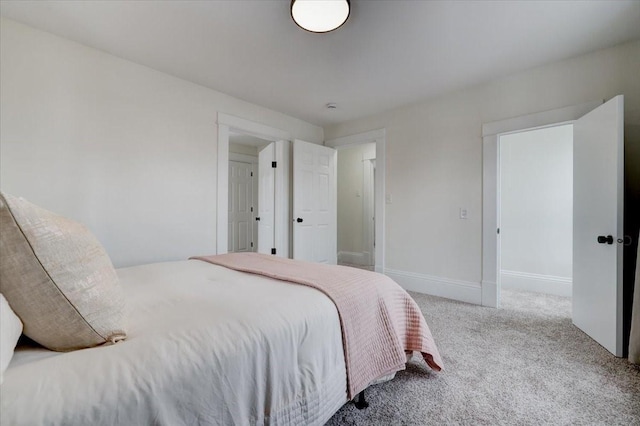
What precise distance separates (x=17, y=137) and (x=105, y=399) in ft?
8.22

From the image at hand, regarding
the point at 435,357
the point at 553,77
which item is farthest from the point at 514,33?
the point at 435,357

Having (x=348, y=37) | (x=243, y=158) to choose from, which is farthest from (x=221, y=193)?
(x=243, y=158)

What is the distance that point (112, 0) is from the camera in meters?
1.88

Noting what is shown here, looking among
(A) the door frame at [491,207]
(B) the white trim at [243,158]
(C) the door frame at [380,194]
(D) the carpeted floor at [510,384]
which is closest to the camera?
(D) the carpeted floor at [510,384]

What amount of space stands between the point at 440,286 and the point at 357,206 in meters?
2.45

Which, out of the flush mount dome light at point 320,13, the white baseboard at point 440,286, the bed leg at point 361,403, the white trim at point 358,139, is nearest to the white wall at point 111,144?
the white trim at point 358,139

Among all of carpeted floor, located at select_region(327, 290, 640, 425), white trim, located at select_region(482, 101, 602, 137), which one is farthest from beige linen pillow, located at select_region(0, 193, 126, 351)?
white trim, located at select_region(482, 101, 602, 137)

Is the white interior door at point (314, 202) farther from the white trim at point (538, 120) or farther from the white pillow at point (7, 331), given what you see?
the white pillow at point (7, 331)

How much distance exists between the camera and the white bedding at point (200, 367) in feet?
2.11

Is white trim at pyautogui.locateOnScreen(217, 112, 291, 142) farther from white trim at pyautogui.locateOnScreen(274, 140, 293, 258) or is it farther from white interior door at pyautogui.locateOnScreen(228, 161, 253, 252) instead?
white interior door at pyautogui.locateOnScreen(228, 161, 253, 252)

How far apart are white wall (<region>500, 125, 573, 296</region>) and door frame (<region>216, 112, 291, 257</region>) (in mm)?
3130

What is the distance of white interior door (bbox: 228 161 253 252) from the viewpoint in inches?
220

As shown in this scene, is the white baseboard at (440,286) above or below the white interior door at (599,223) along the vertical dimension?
below

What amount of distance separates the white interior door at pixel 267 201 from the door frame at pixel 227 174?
0.29ft
